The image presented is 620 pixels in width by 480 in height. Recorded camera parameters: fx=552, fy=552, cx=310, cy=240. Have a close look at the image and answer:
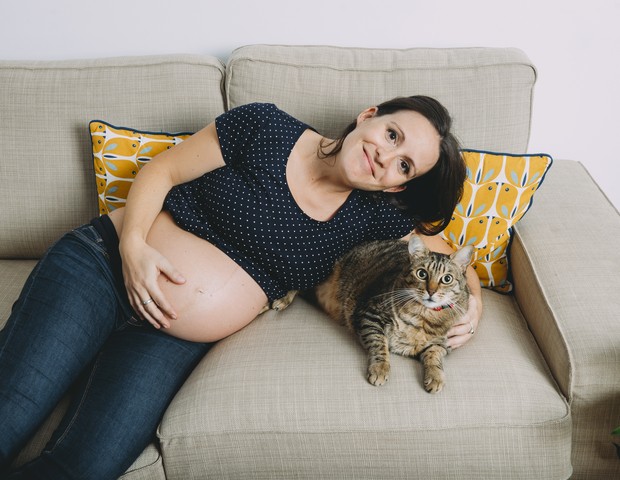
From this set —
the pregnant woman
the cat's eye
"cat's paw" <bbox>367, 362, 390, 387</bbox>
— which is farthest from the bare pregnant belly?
the cat's eye

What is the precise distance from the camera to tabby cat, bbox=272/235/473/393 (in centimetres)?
139

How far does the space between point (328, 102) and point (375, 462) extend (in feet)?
3.45

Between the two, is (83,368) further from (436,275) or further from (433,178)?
(433,178)

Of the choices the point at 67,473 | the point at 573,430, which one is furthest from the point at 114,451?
the point at 573,430

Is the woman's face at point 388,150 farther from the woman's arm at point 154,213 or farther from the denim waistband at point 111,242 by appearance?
the denim waistband at point 111,242

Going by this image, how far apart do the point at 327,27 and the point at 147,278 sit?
3.65 ft

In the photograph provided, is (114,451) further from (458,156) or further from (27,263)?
(458,156)

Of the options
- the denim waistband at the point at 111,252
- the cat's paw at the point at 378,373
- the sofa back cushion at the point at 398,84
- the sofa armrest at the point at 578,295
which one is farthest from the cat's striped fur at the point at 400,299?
the denim waistband at the point at 111,252

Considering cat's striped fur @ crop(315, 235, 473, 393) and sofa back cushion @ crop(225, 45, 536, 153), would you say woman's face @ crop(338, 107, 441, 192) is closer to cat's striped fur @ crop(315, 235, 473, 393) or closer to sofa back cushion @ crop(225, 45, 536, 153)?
cat's striped fur @ crop(315, 235, 473, 393)

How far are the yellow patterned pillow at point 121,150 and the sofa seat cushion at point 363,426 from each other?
0.71m

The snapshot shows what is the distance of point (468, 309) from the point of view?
150cm

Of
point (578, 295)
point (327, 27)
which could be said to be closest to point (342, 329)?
point (578, 295)

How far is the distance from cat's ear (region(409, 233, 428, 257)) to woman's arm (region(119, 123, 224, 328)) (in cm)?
55

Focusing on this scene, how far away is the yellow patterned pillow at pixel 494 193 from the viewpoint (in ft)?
5.34
